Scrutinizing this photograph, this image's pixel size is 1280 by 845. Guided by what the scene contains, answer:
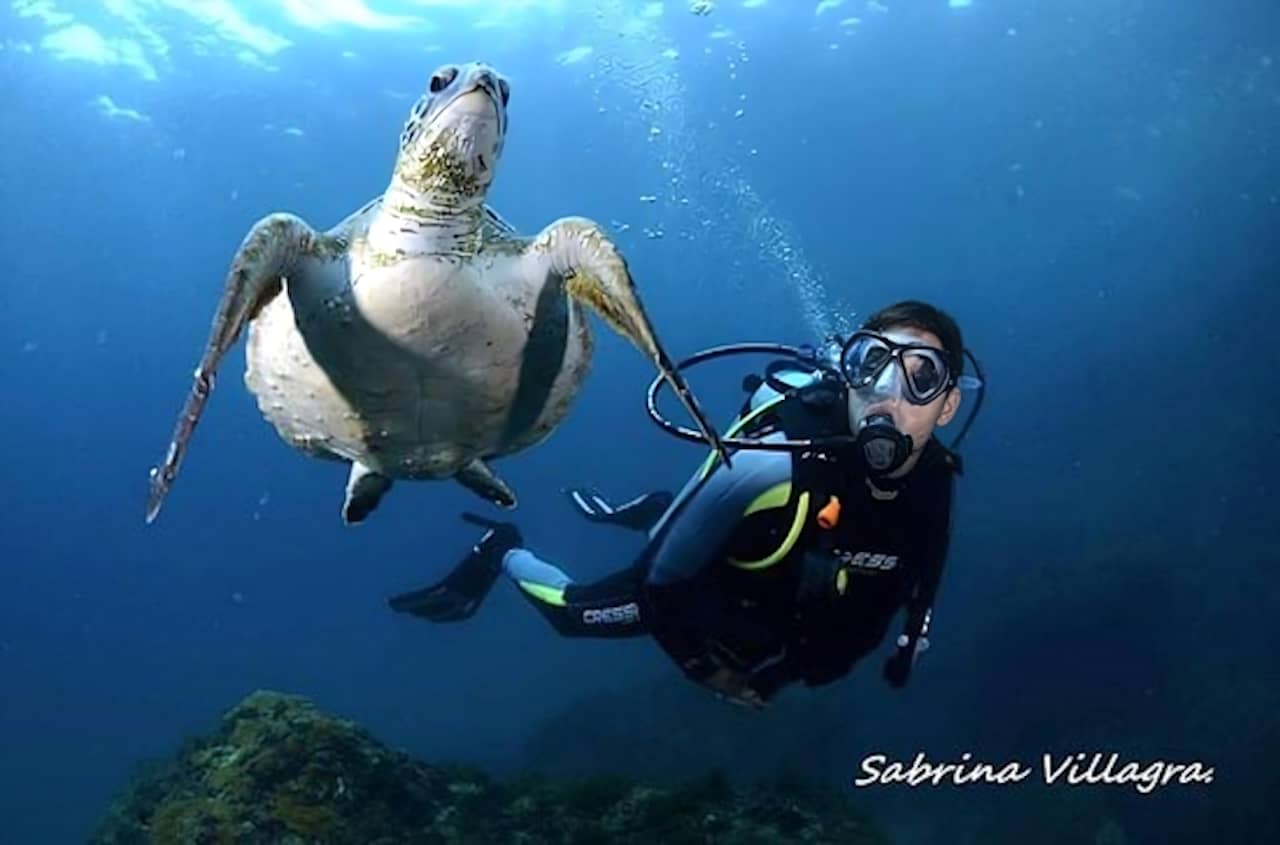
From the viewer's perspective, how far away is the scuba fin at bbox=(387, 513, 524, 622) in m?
7.34

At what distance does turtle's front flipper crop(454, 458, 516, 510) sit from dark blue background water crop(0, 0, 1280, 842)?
10.2 meters

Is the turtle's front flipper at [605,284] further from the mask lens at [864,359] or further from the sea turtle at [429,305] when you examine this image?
the mask lens at [864,359]

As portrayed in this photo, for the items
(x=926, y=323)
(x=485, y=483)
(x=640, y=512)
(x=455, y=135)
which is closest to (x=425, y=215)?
(x=455, y=135)

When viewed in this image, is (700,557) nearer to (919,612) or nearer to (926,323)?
(919,612)

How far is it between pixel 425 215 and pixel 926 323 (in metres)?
2.43

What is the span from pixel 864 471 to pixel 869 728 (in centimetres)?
1384

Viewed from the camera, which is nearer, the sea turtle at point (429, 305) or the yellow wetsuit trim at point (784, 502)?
the sea turtle at point (429, 305)

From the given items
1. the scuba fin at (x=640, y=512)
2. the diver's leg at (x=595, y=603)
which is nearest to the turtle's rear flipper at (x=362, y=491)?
the diver's leg at (x=595, y=603)

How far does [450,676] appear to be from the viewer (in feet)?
105

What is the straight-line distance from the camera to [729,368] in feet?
174

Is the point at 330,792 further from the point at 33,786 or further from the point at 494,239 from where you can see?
the point at 33,786

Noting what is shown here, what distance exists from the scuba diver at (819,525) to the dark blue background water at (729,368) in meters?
9.83

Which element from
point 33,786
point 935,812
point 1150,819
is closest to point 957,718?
point 935,812

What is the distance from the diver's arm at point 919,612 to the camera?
418cm
